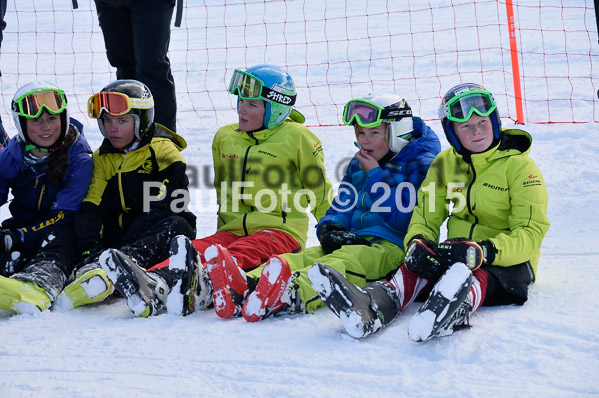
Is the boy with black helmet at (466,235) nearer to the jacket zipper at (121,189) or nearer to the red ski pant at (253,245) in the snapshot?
the red ski pant at (253,245)

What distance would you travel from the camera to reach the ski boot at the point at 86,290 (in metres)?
3.90

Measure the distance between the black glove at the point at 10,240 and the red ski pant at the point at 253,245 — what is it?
1.01 meters

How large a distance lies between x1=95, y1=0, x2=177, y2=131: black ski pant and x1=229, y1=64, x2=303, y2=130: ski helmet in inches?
52.5

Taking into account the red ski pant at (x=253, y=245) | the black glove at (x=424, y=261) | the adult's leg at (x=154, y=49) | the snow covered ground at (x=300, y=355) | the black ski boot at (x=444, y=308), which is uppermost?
the adult's leg at (x=154, y=49)

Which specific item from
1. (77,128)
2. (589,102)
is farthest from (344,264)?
(589,102)

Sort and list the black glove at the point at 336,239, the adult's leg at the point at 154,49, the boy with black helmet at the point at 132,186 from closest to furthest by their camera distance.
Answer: the black glove at the point at 336,239 → the boy with black helmet at the point at 132,186 → the adult's leg at the point at 154,49

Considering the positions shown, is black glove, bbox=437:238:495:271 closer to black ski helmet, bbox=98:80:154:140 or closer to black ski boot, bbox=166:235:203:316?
black ski boot, bbox=166:235:203:316

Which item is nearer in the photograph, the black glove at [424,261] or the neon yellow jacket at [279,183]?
the black glove at [424,261]

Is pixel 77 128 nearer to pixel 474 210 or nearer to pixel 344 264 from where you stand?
pixel 344 264

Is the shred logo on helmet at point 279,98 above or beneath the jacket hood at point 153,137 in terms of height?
above

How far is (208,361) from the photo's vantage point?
311 centimetres

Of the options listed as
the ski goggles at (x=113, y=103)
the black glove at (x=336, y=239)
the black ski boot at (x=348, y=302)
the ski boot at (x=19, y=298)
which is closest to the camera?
the black ski boot at (x=348, y=302)

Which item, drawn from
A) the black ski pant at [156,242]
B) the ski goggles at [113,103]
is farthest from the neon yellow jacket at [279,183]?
the ski goggles at [113,103]

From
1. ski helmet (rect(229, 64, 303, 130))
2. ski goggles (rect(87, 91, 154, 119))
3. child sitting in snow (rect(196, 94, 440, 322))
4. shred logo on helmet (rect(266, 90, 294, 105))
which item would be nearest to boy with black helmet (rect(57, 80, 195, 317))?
ski goggles (rect(87, 91, 154, 119))
